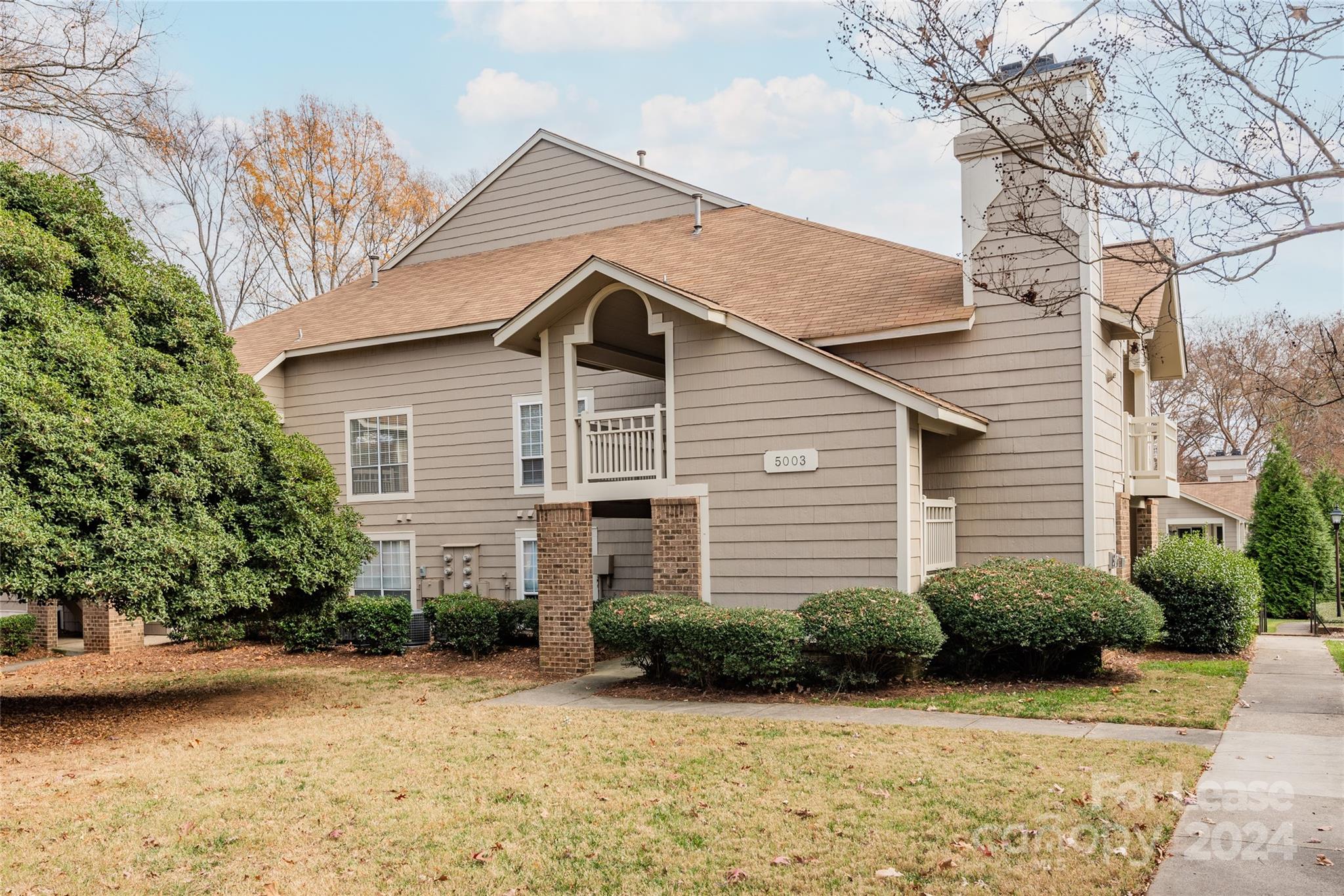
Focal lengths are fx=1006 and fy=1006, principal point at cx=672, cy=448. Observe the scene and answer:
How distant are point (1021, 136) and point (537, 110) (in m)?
23.6

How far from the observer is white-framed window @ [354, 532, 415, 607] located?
1852cm

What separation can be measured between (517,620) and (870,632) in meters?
6.54

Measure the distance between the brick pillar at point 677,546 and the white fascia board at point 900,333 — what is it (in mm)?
3250

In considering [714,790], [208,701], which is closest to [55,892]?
[714,790]

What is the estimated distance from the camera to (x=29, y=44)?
41.8ft

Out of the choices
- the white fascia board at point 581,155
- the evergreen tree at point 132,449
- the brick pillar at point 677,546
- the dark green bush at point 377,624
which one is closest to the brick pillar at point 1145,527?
the white fascia board at point 581,155

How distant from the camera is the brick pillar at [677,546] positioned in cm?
1252

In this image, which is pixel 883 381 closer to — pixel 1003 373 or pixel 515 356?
pixel 1003 373

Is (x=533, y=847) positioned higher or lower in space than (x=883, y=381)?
lower

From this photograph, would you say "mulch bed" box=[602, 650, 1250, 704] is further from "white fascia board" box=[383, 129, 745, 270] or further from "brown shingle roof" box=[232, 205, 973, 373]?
"white fascia board" box=[383, 129, 745, 270]

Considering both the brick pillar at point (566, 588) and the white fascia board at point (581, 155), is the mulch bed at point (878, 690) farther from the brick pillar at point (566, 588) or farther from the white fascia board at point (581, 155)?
the white fascia board at point (581, 155)

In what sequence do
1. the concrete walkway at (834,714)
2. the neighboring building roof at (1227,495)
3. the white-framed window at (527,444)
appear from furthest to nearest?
the neighboring building roof at (1227,495)
the white-framed window at (527,444)
the concrete walkway at (834,714)

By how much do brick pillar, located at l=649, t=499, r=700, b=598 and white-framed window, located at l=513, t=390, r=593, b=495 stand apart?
16.2ft

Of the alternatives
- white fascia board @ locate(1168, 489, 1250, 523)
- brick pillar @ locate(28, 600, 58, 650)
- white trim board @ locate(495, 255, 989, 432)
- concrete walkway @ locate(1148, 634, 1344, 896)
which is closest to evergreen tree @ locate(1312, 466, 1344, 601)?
white fascia board @ locate(1168, 489, 1250, 523)
